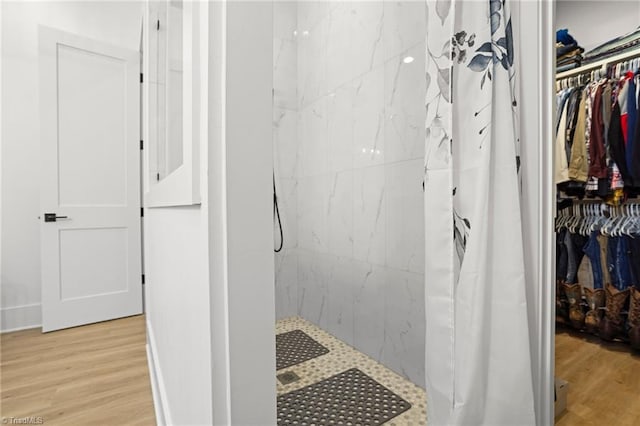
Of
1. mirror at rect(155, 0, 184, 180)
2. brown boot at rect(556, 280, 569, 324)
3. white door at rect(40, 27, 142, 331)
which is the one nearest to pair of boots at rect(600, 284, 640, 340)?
brown boot at rect(556, 280, 569, 324)

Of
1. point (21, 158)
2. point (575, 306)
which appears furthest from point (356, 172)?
point (21, 158)

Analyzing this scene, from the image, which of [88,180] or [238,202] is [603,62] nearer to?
[238,202]

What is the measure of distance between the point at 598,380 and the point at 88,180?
3680 millimetres

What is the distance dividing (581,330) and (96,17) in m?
4.58

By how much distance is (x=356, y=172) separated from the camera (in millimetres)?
Answer: 2117

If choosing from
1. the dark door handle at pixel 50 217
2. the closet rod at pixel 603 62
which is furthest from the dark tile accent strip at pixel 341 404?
the closet rod at pixel 603 62

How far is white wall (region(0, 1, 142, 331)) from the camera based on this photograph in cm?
253

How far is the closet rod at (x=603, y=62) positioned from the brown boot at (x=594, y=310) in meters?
1.57

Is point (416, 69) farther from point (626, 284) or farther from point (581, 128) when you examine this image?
point (626, 284)

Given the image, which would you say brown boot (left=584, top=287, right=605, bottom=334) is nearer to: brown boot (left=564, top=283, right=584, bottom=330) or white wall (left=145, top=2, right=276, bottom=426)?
brown boot (left=564, top=283, right=584, bottom=330)

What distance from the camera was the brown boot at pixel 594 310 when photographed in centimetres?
224

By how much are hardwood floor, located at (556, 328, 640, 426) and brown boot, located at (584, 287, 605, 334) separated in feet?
0.28

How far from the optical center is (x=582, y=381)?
1694mm

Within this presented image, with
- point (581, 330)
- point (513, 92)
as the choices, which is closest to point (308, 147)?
point (513, 92)
